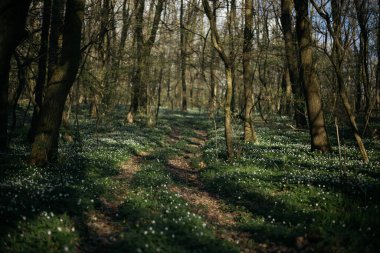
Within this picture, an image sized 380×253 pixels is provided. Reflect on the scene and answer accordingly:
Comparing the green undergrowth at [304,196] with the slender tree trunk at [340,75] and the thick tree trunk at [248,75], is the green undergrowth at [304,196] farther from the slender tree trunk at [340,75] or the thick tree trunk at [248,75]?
the thick tree trunk at [248,75]

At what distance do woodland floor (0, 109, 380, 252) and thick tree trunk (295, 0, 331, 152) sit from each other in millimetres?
1299

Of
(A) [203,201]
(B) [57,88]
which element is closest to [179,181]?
(A) [203,201]

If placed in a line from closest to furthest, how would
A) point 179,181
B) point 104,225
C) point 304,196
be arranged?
point 104,225 → point 304,196 → point 179,181

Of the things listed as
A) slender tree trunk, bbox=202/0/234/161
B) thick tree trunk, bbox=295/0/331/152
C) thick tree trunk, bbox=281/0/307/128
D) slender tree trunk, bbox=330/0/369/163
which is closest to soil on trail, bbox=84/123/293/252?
slender tree trunk, bbox=202/0/234/161

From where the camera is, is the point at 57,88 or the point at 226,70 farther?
the point at 226,70

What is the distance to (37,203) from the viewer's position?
8.77 m

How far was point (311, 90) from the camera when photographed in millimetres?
17875

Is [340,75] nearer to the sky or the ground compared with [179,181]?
nearer to the sky

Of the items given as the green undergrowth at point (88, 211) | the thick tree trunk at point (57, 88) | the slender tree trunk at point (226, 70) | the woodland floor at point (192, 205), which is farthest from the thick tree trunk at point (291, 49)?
the thick tree trunk at point (57, 88)

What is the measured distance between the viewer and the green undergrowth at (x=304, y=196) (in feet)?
25.0

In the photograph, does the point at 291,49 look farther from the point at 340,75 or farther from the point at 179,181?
the point at 179,181

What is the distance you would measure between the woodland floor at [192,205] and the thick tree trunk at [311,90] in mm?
1299

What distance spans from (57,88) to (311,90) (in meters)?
12.7

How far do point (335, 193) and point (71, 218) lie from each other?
7914 mm
